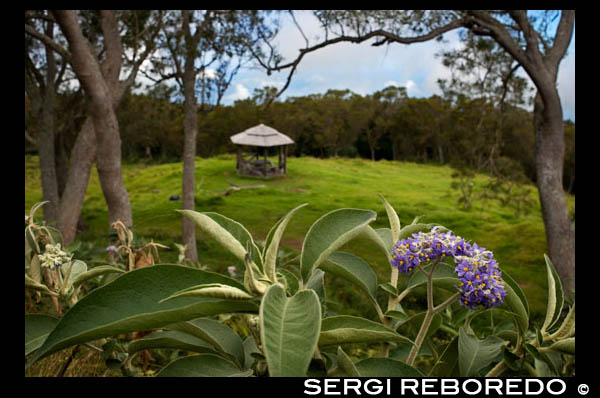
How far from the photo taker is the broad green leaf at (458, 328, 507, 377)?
588 millimetres

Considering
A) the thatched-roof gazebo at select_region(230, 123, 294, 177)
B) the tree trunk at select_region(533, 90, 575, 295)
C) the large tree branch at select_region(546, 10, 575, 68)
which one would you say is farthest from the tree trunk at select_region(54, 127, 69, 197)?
the large tree branch at select_region(546, 10, 575, 68)

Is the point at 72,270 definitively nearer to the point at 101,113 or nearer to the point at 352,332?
the point at 352,332

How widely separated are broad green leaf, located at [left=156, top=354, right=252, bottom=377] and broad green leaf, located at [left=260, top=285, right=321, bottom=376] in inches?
5.7

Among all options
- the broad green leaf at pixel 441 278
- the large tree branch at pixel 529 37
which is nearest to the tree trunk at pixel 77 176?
the large tree branch at pixel 529 37

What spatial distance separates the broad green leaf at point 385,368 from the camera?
1.81ft

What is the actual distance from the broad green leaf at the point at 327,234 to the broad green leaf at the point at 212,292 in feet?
0.34

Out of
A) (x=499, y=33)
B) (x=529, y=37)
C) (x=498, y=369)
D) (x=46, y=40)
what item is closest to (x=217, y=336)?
(x=498, y=369)

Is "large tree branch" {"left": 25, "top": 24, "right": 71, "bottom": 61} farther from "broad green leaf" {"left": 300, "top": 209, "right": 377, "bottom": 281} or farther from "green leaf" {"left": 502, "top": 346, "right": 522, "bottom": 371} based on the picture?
"green leaf" {"left": 502, "top": 346, "right": 522, "bottom": 371}

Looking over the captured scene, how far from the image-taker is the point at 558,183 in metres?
4.90

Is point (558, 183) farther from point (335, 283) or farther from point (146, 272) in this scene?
point (146, 272)

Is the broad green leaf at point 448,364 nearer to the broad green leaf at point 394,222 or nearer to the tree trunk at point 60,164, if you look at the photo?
the broad green leaf at point 394,222

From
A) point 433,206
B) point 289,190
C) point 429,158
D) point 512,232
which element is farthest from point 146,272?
point 429,158

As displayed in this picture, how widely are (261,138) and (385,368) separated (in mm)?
13273

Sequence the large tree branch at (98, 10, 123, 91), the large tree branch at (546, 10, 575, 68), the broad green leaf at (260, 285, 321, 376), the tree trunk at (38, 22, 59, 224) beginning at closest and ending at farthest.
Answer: the broad green leaf at (260, 285, 321, 376) < the large tree branch at (98, 10, 123, 91) < the large tree branch at (546, 10, 575, 68) < the tree trunk at (38, 22, 59, 224)
